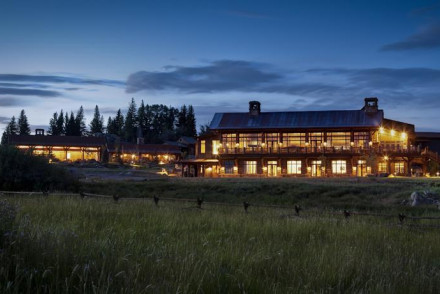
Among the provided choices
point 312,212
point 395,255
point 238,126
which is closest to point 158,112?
point 238,126

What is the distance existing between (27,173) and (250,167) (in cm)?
3103

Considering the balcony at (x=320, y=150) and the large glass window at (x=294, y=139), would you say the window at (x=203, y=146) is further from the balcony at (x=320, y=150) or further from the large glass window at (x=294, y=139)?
the large glass window at (x=294, y=139)

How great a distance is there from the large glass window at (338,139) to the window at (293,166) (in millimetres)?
4506

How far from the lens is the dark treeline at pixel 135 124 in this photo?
12150 cm

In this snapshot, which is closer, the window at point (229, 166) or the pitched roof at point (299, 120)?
the pitched roof at point (299, 120)

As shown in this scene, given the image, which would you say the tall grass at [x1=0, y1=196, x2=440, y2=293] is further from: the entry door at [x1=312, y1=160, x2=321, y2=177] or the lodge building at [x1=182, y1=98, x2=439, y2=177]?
the entry door at [x1=312, y1=160, x2=321, y2=177]

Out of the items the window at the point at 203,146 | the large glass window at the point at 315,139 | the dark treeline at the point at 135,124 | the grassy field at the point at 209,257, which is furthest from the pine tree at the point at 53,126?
the grassy field at the point at 209,257

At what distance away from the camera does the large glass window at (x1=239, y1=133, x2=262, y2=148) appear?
181 feet

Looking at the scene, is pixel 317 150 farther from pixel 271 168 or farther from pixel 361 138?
pixel 271 168

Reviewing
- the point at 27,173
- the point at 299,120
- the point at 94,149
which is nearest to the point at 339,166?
the point at 299,120

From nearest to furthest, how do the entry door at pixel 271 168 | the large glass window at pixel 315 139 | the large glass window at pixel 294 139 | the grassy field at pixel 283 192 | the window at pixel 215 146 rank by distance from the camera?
the grassy field at pixel 283 192, the large glass window at pixel 315 139, the entry door at pixel 271 168, the large glass window at pixel 294 139, the window at pixel 215 146

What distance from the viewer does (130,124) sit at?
123 meters

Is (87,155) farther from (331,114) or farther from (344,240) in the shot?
(344,240)

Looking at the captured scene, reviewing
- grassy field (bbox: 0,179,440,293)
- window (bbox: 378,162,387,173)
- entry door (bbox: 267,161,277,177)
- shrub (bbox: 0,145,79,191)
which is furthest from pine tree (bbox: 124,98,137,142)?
grassy field (bbox: 0,179,440,293)
